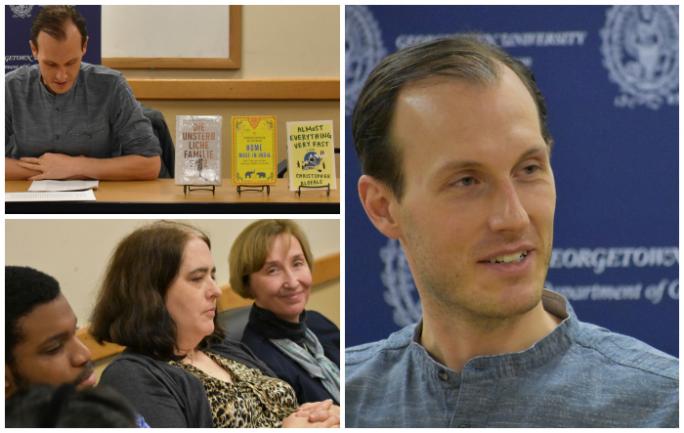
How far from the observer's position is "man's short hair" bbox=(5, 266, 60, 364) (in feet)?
6.89

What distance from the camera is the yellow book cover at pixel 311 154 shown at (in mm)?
2258

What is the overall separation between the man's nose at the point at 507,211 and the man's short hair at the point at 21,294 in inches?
40.3

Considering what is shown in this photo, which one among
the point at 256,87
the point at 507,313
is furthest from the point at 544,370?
the point at 256,87

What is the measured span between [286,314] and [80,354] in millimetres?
488

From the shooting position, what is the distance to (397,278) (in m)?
2.11

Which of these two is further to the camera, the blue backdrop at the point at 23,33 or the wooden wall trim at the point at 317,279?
the blue backdrop at the point at 23,33

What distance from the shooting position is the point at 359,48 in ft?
6.88

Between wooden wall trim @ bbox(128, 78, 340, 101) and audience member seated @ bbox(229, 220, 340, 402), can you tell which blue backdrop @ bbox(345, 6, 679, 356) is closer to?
audience member seated @ bbox(229, 220, 340, 402)

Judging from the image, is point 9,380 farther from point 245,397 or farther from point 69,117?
point 69,117

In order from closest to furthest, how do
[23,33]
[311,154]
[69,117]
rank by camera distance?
[311,154], [23,33], [69,117]

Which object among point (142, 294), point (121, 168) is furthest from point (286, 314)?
point (121, 168)

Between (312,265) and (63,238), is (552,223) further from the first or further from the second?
(63,238)

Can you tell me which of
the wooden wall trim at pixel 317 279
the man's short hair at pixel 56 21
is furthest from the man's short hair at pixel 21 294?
the man's short hair at pixel 56 21

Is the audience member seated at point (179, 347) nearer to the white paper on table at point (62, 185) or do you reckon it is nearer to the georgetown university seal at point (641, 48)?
the white paper on table at point (62, 185)
